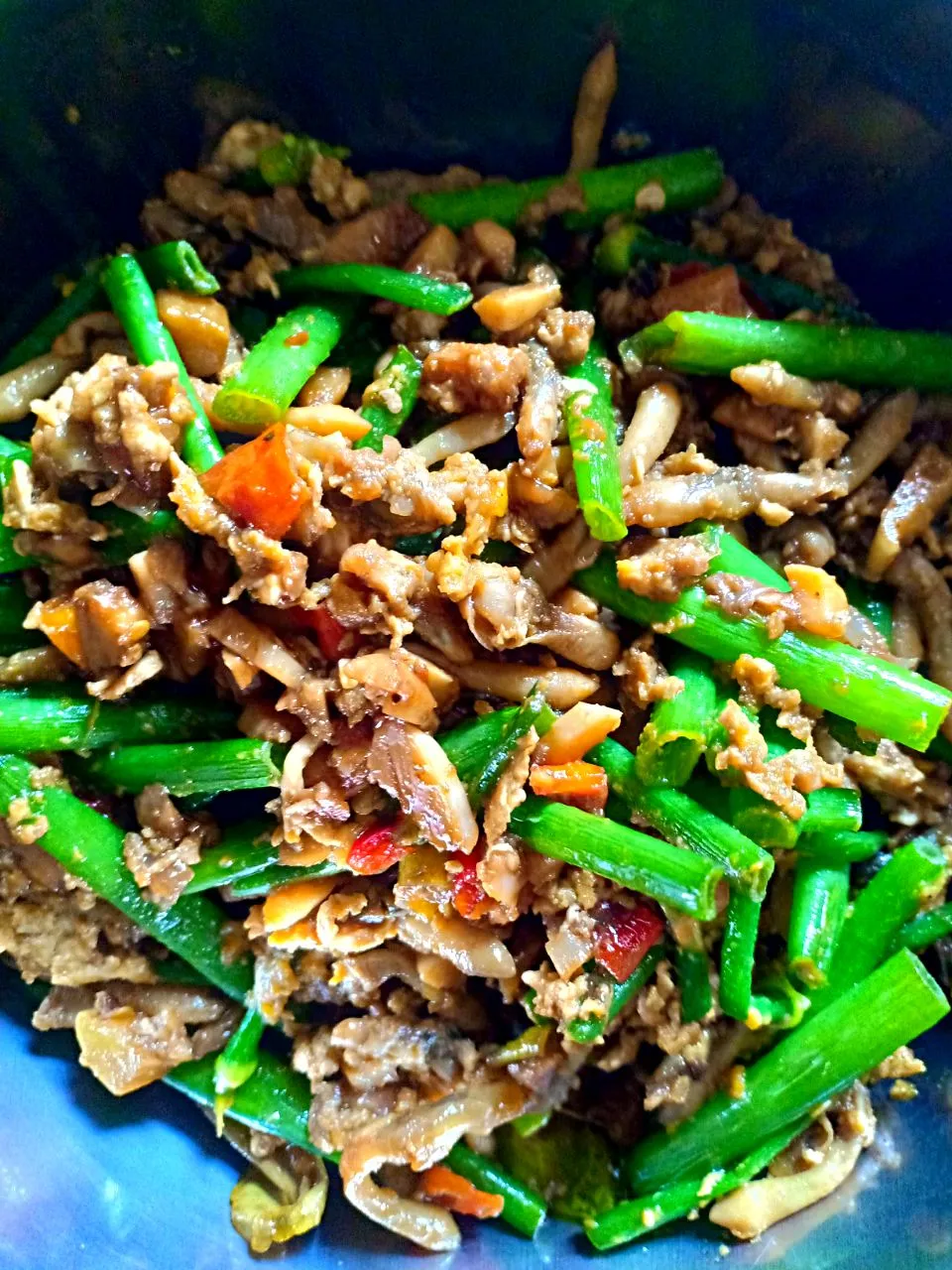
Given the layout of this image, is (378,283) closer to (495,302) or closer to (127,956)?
(495,302)

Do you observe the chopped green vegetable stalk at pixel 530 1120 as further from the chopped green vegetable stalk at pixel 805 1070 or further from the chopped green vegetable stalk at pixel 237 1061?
the chopped green vegetable stalk at pixel 237 1061

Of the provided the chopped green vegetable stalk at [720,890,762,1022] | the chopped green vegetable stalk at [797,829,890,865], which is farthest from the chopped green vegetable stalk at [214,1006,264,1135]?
the chopped green vegetable stalk at [797,829,890,865]

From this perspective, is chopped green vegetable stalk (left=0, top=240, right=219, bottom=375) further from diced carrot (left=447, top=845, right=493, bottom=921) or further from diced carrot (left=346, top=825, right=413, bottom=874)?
diced carrot (left=447, top=845, right=493, bottom=921)

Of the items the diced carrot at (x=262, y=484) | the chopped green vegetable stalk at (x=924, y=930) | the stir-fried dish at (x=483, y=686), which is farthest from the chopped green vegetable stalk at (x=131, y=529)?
the chopped green vegetable stalk at (x=924, y=930)

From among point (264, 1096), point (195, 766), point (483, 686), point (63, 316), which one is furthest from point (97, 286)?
point (264, 1096)

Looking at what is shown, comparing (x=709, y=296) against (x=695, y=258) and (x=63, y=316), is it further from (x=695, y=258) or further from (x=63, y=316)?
(x=63, y=316)

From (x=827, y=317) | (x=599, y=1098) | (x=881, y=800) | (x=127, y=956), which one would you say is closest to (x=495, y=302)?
(x=827, y=317)
